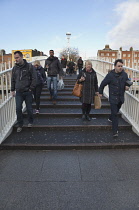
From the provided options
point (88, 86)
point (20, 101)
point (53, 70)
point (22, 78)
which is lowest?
point (20, 101)

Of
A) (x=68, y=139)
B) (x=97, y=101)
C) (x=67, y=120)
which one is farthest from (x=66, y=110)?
(x=68, y=139)

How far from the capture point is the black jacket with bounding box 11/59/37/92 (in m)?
4.19

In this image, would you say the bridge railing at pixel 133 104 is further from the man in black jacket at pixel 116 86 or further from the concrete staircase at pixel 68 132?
the man in black jacket at pixel 116 86

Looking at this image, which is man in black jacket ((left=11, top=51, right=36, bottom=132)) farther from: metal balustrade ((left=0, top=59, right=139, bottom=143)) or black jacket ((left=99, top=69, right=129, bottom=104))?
black jacket ((left=99, top=69, right=129, bottom=104))

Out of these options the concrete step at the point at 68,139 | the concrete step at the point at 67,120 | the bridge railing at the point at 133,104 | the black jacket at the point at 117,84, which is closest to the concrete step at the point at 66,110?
the concrete step at the point at 67,120

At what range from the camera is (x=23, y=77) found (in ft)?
13.8

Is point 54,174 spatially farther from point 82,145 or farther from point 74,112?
point 74,112

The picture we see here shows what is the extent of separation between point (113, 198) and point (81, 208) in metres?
0.45

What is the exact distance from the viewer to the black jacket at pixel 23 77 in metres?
4.19

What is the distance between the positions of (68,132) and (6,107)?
154cm

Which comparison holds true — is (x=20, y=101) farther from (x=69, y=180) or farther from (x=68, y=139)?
(x=69, y=180)

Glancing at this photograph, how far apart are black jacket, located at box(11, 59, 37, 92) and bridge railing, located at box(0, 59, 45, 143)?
0.25m

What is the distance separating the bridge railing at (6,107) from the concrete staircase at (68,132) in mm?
169

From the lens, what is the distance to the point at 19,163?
328 cm
